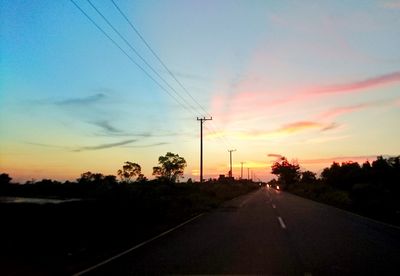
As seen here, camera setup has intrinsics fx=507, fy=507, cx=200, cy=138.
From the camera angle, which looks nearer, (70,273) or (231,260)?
(70,273)

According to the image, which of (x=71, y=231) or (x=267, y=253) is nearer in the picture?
(x=267, y=253)

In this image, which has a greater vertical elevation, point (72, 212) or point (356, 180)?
point (356, 180)

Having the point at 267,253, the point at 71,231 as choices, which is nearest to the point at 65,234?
the point at 71,231

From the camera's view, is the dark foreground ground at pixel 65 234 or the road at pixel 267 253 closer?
the road at pixel 267 253

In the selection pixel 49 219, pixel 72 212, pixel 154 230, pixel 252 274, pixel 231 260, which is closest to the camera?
pixel 252 274

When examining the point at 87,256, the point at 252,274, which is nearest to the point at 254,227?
the point at 87,256

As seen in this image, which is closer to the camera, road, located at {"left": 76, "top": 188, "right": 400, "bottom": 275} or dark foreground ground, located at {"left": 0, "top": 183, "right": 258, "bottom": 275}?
road, located at {"left": 76, "top": 188, "right": 400, "bottom": 275}

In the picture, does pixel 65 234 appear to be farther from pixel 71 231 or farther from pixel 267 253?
pixel 267 253

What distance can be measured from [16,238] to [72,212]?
4.43m

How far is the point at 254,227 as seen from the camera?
22.3 meters

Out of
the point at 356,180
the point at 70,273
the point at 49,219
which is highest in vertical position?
the point at 356,180

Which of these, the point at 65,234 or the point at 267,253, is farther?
the point at 65,234

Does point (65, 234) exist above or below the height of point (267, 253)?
above

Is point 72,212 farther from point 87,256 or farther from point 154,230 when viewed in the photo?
point 87,256
